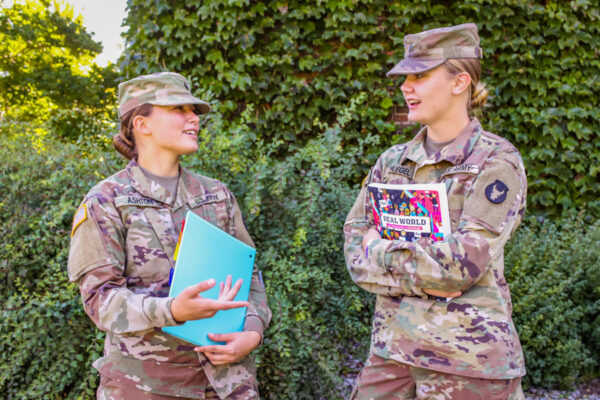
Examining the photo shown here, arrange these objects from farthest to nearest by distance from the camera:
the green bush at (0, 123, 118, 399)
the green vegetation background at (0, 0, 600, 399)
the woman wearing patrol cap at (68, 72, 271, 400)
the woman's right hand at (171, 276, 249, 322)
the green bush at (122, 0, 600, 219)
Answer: the green bush at (122, 0, 600, 219) < the green vegetation background at (0, 0, 600, 399) < the green bush at (0, 123, 118, 399) < the woman wearing patrol cap at (68, 72, 271, 400) < the woman's right hand at (171, 276, 249, 322)

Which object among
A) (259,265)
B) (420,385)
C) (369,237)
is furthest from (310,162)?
(420,385)

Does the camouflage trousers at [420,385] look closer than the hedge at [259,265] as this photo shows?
Yes

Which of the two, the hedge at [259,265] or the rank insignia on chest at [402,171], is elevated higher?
the rank insignia on chest at [402,171]

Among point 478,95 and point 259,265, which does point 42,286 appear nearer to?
point 259,265

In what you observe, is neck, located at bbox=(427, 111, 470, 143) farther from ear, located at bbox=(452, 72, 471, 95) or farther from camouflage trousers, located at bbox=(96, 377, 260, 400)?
camouflage trousers, located at bbox=(96, 377, 260, 400)

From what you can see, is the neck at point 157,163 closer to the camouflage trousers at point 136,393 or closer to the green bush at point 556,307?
the camouflage trousers at point 136,393

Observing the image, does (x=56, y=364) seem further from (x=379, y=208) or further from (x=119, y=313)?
(x=379, y=208)

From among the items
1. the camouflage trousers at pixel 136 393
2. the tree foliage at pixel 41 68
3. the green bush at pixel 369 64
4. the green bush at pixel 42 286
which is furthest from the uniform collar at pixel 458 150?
the tree foliage at pixel 41 68

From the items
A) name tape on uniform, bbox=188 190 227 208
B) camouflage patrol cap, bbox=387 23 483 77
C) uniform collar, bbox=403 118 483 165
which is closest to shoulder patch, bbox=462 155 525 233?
uniform collar, bbox=403 118 483 165

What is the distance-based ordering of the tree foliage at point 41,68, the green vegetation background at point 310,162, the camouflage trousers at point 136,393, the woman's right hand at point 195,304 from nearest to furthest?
the woman's right hand at point 195,304, the camouflage trousers at point 136,393, the green vegetation background at point 310,162, the tree foliage at point 41,68

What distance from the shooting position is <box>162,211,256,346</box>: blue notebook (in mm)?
1698

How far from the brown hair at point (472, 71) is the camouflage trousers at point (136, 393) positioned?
1.48 meters

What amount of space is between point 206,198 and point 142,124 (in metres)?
0.41

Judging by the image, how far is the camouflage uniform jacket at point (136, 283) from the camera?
171cm
